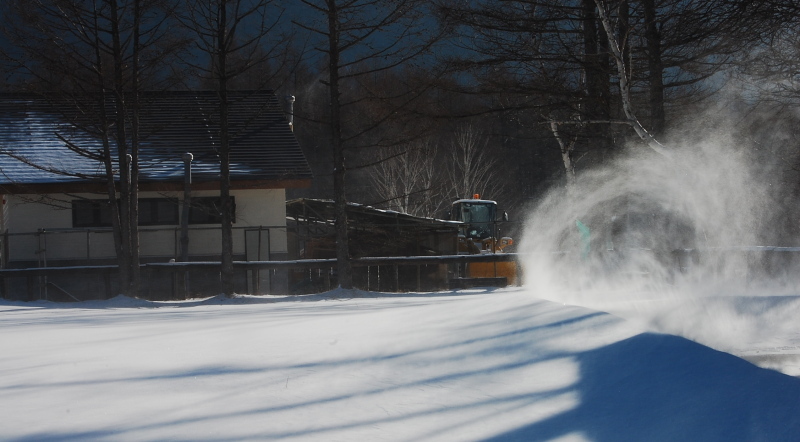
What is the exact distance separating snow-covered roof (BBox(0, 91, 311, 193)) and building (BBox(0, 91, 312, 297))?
0.03m

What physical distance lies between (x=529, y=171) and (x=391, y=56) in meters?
45.5

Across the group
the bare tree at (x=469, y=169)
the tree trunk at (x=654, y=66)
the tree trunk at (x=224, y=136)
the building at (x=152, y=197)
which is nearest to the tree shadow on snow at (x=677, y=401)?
the tree trunk at (x=654, y=66)

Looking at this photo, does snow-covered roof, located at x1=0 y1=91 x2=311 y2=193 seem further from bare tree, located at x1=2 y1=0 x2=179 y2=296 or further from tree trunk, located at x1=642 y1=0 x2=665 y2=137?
tree trunk, located at x1=642 y1=0 x2=665 y2=137

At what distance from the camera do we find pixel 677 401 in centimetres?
431

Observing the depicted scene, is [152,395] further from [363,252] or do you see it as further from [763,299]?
[363,252]

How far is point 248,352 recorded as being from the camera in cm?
568

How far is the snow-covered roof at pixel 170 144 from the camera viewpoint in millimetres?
21656

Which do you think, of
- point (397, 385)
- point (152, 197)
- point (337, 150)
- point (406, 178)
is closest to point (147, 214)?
point (152, 197)

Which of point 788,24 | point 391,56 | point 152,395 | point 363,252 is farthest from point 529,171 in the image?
point 152,395

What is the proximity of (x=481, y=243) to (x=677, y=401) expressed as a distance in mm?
26517

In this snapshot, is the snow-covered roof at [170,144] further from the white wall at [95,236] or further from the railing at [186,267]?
the railing at [186,267]

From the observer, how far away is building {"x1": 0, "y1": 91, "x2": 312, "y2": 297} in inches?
840

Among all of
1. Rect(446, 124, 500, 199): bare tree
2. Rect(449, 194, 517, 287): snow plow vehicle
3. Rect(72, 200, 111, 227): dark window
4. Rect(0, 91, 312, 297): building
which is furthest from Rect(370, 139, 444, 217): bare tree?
Rect(72, 200, 111, 227): dark window

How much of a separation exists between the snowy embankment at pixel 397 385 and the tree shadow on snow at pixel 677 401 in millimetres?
11
